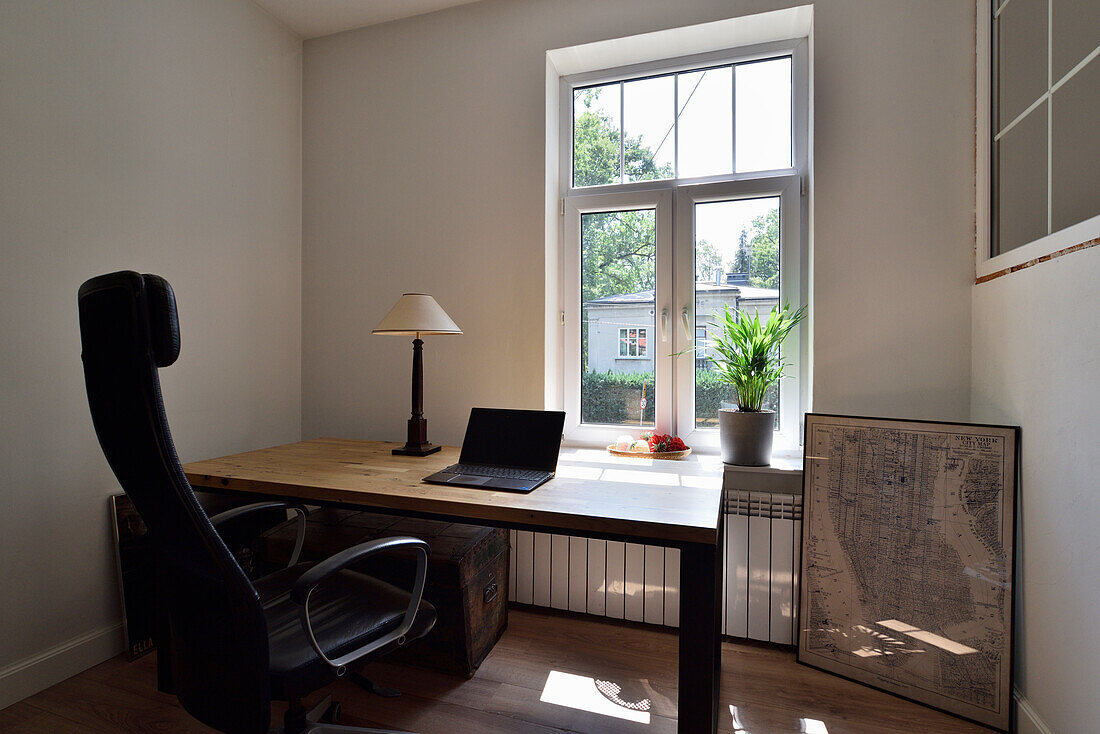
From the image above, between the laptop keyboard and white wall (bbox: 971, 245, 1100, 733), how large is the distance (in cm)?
150

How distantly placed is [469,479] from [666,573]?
1.04m

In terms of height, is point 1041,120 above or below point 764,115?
below

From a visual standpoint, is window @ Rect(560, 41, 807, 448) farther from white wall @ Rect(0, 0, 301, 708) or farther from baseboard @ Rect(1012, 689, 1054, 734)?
white wall @ Rect(0, 0, 301, 708)

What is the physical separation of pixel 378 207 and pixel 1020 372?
109 inches

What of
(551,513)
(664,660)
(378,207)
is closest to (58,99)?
(378,207)

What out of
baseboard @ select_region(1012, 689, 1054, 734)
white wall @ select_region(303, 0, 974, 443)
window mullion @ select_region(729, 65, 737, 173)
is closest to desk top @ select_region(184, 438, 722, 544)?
white wall @ select_region(303, 0, 974, 443)

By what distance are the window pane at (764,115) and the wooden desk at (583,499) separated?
1.41 m

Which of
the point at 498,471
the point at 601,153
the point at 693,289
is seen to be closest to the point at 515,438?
the point at 498,471

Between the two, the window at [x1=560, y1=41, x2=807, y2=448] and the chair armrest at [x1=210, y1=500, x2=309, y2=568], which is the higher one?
the window at [x1=560, y1=41, x2=807, y2=448]

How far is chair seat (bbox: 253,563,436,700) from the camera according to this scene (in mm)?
1183

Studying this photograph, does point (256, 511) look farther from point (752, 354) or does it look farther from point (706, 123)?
point (706, 123)

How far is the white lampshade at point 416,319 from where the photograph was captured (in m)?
2.11

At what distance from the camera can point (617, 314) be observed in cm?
257

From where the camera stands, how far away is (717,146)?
246 centimetres
